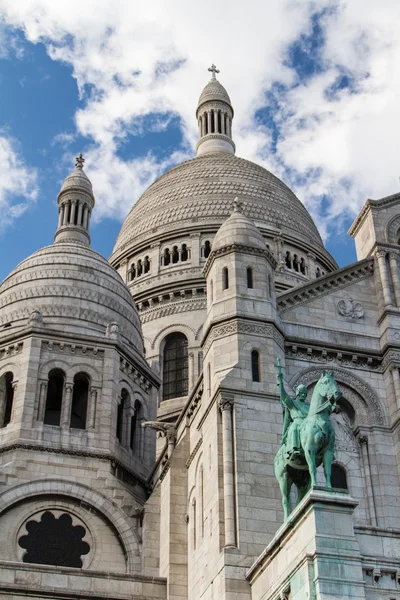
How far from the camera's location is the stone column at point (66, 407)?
33.1 m

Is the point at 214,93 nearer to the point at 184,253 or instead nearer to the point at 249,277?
the point at 184,253

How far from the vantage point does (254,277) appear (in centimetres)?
2780

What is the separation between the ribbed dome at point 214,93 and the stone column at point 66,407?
35620 mm

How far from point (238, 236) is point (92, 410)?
9.07 metres

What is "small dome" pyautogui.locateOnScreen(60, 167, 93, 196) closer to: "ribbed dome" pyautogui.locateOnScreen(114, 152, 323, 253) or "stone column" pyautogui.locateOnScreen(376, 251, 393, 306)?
"ribbed dome" pyautogui.locateOnScreen(114, 152, 323, 253)

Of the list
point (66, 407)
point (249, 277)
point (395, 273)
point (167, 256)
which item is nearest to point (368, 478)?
point (249, 277)

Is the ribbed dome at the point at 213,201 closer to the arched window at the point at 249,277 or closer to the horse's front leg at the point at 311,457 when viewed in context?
the arched window at the point at 249,277

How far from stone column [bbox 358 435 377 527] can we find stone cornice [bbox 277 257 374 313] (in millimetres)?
4516

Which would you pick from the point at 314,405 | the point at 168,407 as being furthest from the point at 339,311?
the point at 168,407

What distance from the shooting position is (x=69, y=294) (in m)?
37.4

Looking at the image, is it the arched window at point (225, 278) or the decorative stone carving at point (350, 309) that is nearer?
the arched window at point (225, 278)

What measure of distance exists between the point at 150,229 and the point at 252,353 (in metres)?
26.7

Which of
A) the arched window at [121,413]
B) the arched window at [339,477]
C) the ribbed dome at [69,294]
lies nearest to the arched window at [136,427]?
the arched window at [121,413]

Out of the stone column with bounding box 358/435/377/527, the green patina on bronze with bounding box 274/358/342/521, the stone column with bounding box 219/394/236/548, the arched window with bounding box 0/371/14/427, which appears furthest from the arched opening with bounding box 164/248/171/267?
the green patina on bronze with bounding box 274/358/342/521
